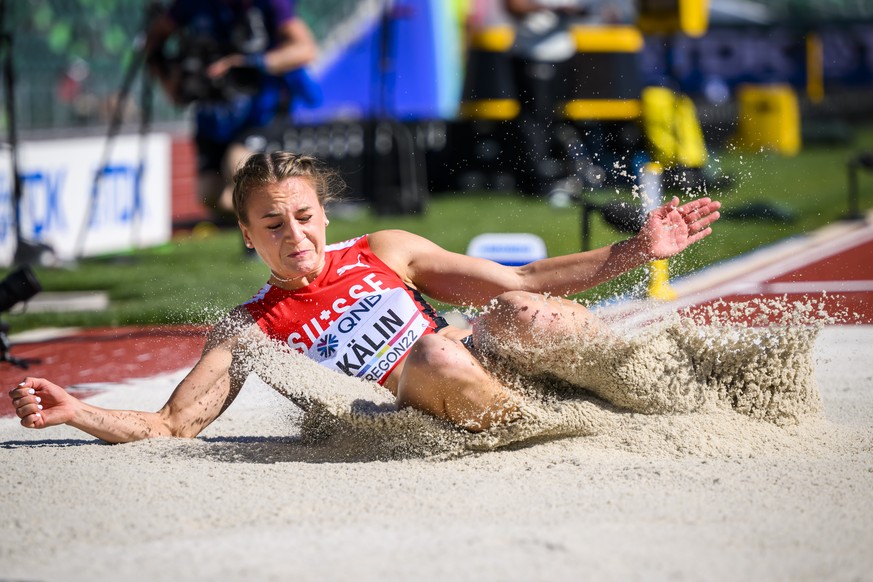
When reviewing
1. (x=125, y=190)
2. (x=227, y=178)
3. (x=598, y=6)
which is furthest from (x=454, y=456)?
(x=598, y=6)

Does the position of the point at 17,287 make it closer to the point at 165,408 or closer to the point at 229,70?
the point at 165,408

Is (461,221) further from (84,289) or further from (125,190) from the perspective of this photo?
(84,289)

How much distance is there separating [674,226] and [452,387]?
2.76 feet

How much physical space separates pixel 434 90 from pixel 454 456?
13.9 m

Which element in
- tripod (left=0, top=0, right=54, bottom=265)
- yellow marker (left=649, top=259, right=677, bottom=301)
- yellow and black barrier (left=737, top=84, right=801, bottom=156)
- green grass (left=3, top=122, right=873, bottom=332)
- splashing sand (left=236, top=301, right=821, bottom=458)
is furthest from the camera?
yellow and black barrier (left=737, top=84, right=801, bottom=156)

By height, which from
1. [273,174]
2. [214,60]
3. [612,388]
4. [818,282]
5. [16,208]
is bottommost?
[818,282]

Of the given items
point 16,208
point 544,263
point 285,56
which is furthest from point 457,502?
point 16,208

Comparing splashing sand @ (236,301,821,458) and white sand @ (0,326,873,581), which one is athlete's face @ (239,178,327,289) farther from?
white sand @ (0,326,873,581)

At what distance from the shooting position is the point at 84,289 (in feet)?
29.6

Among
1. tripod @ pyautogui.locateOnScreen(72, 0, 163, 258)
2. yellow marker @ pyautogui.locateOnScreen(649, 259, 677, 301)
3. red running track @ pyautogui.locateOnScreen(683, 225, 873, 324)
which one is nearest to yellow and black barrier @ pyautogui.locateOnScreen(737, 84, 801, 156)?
red running track @ pyautogui.locateOnScreen(683, 225, 873, 324)

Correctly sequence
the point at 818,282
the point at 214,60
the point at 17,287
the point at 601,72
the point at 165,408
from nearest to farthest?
the point at 165,408
the point at 17,287
the point at 818,282
the point at 214,60
the point at 601,72

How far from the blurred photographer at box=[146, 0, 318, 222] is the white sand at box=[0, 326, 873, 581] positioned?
187 inches

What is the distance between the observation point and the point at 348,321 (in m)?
3.79

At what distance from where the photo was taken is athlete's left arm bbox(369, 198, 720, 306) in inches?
141
